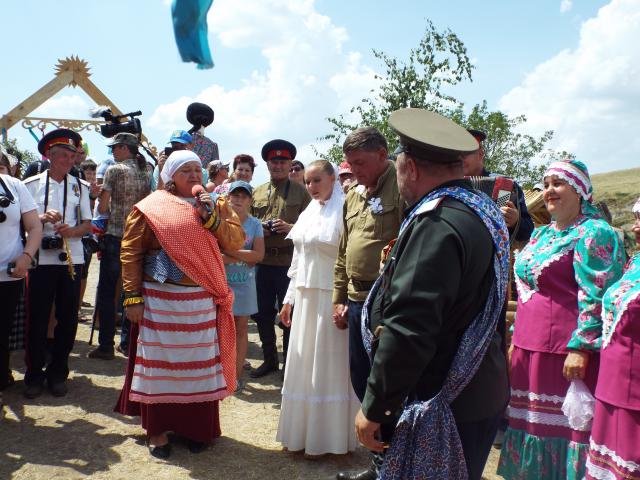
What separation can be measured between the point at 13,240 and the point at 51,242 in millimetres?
431

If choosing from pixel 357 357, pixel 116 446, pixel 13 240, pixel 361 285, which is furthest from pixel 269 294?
pixel 357 357

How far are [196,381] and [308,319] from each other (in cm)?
86

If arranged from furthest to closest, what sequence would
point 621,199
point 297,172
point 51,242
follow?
point 621,199 < point 297,172 < point 51,242

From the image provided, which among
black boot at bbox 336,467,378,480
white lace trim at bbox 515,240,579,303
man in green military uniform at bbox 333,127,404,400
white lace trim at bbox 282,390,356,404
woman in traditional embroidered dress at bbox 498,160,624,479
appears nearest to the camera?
woman in traditional embroidered dress at bbox 498,160,624,479

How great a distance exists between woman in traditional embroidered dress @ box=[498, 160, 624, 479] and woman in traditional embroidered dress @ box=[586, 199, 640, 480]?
0.14m

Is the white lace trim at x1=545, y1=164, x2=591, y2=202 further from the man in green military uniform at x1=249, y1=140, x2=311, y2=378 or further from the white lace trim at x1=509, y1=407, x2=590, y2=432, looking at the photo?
the man in green military uniform at x1=249, y1=140, x2=311, y2=378

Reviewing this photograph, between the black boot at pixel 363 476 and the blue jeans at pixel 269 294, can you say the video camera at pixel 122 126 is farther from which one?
the black boot at pixel 363 476

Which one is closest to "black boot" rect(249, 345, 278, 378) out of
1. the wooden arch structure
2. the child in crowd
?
the child in crowd

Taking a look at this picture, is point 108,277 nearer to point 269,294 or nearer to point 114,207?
point 114,207

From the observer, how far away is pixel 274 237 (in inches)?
233

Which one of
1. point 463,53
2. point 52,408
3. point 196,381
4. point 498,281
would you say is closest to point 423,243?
point 498,281

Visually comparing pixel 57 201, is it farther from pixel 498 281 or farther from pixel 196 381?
pixel 498 281

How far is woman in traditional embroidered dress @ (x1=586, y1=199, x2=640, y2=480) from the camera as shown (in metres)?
2.81

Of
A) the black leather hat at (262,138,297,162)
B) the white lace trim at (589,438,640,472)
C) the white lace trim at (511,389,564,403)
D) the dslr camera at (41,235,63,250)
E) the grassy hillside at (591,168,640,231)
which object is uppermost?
the grassy hillside at (591,168,640,231)
